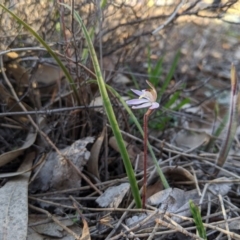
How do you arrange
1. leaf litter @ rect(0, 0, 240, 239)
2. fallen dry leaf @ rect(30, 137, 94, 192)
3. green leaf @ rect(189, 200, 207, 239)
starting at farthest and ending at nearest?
fallen dry leaf @ rect(30, 137, 94, 192), leaf litter @ rect(0, 0, 240, 239), green leaf @ rect(189, 200, 207, 239)

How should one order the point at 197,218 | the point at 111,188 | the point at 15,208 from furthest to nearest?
the point at 111,188, the point at 15,208, the point at 197,218

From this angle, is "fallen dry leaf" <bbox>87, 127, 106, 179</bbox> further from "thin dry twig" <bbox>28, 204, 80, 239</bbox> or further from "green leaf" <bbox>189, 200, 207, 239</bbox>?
"green leaf" <bbox>189, 200, 207, 239</bbox>

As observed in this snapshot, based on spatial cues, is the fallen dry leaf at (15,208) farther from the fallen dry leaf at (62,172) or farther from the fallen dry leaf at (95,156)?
the fallen dry leaf at (95,156)

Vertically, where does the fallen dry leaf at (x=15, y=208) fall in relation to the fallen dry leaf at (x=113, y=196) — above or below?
above

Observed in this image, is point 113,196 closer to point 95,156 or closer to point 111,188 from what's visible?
point 111,188

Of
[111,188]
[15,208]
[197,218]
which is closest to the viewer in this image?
[197,218]

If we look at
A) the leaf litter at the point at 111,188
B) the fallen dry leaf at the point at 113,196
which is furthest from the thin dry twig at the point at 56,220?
the fallen dry leaf at the point at 113,196

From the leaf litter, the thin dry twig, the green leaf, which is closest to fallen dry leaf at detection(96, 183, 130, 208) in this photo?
the leaf litter

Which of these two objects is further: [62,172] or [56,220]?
[62,172]

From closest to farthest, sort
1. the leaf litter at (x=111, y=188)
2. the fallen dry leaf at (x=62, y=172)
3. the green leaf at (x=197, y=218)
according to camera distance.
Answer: the green leaf at (x=197, y=218), the leaf litter at (x=111, y=188), the fallen dry leaf at (x=62, y=172)

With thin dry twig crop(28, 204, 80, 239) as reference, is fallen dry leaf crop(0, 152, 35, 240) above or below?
above

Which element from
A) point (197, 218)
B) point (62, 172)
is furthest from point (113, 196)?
point (197, 218)
